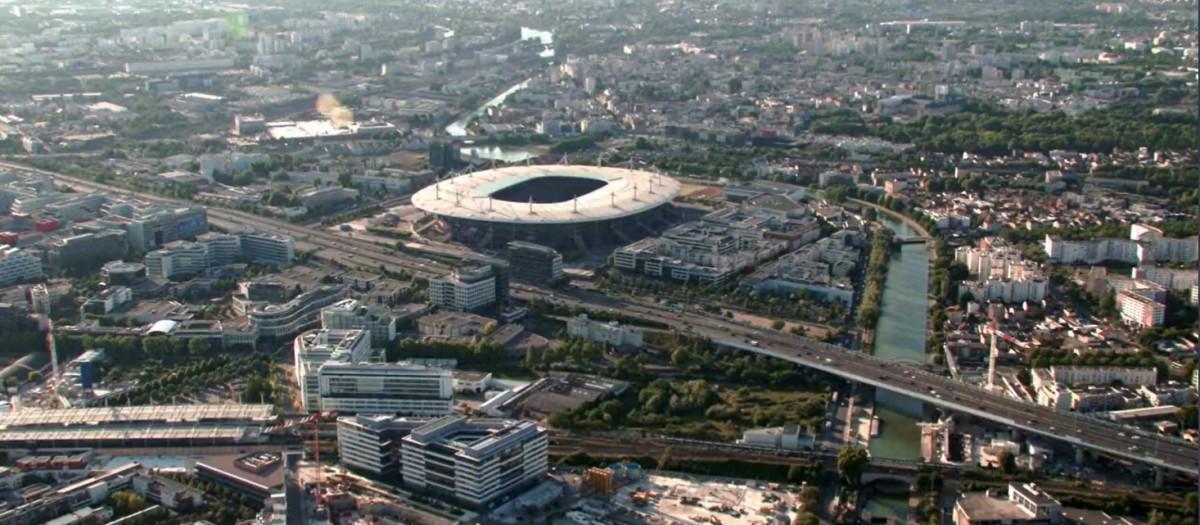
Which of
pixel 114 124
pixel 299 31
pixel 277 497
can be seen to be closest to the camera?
pixel 277 497

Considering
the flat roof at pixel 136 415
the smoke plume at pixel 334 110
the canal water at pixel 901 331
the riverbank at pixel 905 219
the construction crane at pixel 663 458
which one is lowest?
the canal water at pixel 901 331

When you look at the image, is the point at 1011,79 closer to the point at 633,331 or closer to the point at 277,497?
the point at 633,331

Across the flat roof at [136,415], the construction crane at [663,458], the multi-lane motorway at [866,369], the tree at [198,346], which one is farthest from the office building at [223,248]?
the construction crane at [663,458]

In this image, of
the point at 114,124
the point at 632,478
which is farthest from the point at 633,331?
the point at 114,124

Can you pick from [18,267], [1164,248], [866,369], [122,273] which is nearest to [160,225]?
[122,273]

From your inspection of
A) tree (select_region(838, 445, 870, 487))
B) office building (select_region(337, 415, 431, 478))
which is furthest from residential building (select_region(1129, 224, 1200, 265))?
office building (select_region(337, 415, 431, 478))

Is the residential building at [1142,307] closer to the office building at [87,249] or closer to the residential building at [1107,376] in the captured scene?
the residential building at [1107,376]

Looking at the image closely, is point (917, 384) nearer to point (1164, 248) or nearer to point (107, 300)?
point (1164, 248)
